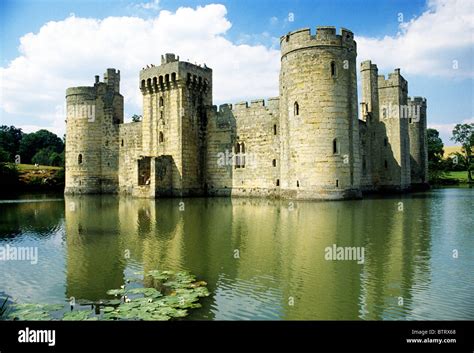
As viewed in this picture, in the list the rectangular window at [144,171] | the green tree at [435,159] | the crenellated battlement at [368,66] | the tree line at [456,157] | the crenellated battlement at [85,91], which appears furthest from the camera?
the green tree at [435,159]

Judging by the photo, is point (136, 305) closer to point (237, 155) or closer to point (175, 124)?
point (237, 155)

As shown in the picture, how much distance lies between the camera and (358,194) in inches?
898

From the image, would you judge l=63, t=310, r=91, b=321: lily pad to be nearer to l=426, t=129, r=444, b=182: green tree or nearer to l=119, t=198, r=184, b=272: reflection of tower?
l=119, t=198, r=184, b=272: reflection of tower

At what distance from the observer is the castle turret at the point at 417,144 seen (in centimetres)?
3366

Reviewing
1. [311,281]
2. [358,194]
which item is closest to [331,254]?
[311,281]

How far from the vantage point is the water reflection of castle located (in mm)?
6289

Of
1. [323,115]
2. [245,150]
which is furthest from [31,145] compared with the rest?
[323,115]

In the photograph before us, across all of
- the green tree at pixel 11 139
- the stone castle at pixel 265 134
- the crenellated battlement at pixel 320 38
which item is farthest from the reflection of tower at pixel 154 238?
the green tree at pixel 11 139

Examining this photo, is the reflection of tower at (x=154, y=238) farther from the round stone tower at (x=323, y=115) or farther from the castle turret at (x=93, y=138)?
the castle turret at (x=93, y=138)

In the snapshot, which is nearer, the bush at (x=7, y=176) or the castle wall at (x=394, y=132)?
the castle wall at (x=394, y=132)

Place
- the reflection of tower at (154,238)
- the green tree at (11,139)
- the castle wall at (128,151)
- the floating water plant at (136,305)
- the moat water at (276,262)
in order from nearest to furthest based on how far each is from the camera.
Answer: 1. the floating water plant at (136,305)
2. the moat water at (276,262)
3. the reflection of tower at (154,238)
4. the castle wall at (128,151)
5. the green tree at (11,139)
